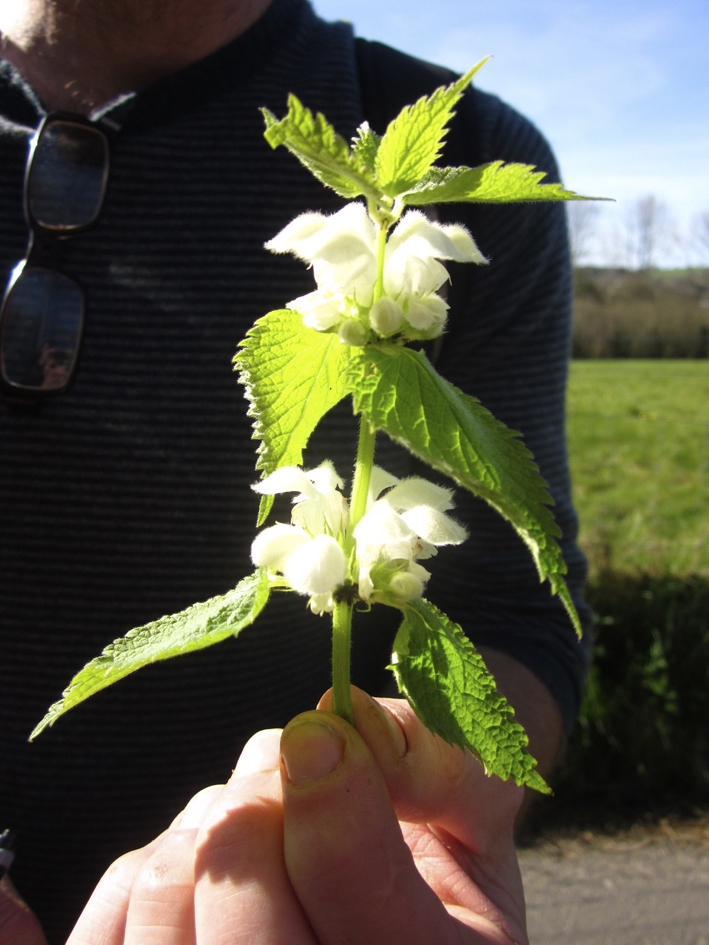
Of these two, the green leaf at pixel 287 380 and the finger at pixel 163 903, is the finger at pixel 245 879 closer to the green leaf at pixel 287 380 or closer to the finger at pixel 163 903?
the finger at pixel 163 903

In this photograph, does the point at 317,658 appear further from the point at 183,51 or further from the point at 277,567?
the point at 183,51

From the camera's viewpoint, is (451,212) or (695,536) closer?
(451,212)

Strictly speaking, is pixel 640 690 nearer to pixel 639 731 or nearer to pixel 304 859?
pixel 639 731

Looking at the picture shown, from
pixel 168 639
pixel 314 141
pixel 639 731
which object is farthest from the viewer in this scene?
pixel 639 731

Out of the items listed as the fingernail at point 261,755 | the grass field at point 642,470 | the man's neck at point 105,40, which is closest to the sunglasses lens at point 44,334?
the man's neck at point 105,40

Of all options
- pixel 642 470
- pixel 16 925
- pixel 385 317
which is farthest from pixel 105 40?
pixel 642 470

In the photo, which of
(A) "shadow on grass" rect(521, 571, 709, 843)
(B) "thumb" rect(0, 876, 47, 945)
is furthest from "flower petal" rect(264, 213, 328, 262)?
(A) "shadow on grass" rect(521, 571, 709, 843)

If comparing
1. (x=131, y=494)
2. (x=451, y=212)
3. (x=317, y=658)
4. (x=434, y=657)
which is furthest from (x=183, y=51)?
(x=434, y=657)
